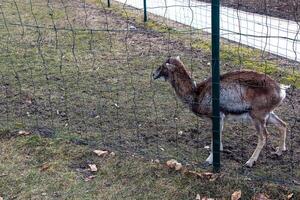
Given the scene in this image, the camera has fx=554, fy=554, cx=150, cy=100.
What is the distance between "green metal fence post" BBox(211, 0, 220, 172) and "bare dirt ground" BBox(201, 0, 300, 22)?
6635 mm

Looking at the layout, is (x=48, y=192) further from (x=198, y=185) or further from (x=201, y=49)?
(x=201, y=49)

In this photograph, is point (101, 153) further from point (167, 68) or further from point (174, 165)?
point (167, 68)

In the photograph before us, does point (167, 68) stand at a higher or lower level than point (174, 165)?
higher

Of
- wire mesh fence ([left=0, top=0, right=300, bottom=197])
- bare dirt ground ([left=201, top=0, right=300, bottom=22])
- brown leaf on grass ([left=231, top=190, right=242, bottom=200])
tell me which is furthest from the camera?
bare dirt ground ([left=201, top=0, right=300, bottom=22])

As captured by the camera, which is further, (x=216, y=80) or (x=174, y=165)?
(x=174, y=165)

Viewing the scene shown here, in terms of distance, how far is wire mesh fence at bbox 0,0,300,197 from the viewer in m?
5.84

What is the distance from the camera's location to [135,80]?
805 centimetres

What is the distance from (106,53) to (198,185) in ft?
15.8

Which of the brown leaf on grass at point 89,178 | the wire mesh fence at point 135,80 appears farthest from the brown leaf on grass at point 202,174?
the brown leaf on grass at point 89,178

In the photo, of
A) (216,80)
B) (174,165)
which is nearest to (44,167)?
(174,165)

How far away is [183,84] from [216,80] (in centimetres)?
73

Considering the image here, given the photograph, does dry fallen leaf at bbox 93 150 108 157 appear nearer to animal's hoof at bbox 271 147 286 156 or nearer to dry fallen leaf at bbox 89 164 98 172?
dry fallen leaf at bbox 89 164 98 172

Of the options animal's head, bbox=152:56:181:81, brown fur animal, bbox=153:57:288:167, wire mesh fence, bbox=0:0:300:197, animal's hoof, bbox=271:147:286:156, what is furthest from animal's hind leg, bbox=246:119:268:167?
animal's head, bbox=152:56:181:81

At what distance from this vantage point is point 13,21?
38.8 ft
